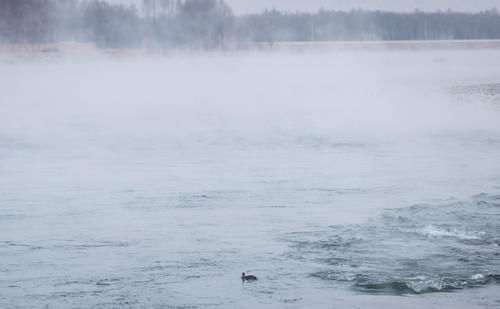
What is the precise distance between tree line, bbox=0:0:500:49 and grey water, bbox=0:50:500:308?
45774 mm

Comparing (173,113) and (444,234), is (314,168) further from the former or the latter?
(173,113)

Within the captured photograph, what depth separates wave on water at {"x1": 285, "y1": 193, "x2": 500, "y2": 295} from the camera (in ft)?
28.5

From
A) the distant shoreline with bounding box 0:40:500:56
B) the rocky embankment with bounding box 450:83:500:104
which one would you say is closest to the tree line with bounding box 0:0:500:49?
the distant shoreline with bounding box 0:40:500:56

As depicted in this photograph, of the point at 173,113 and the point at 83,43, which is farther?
the point at 83,43

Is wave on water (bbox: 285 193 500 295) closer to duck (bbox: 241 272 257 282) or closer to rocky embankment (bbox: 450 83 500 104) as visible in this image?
duck (bbox: 241 272 257 282)

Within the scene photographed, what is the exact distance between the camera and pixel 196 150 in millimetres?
19203

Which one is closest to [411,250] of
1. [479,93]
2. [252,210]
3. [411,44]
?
[252,210]

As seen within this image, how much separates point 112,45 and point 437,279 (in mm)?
72702

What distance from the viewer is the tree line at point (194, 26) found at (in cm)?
7250

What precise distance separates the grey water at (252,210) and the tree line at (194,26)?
45774 millimetres

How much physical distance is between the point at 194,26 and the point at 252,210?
72.0 m

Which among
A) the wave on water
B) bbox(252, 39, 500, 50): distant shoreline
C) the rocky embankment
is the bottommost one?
bbox(252, 39, 500, 50): distant shoreline

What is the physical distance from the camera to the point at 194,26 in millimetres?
82812

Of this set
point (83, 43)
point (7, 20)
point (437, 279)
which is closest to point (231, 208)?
point (437, 279)
